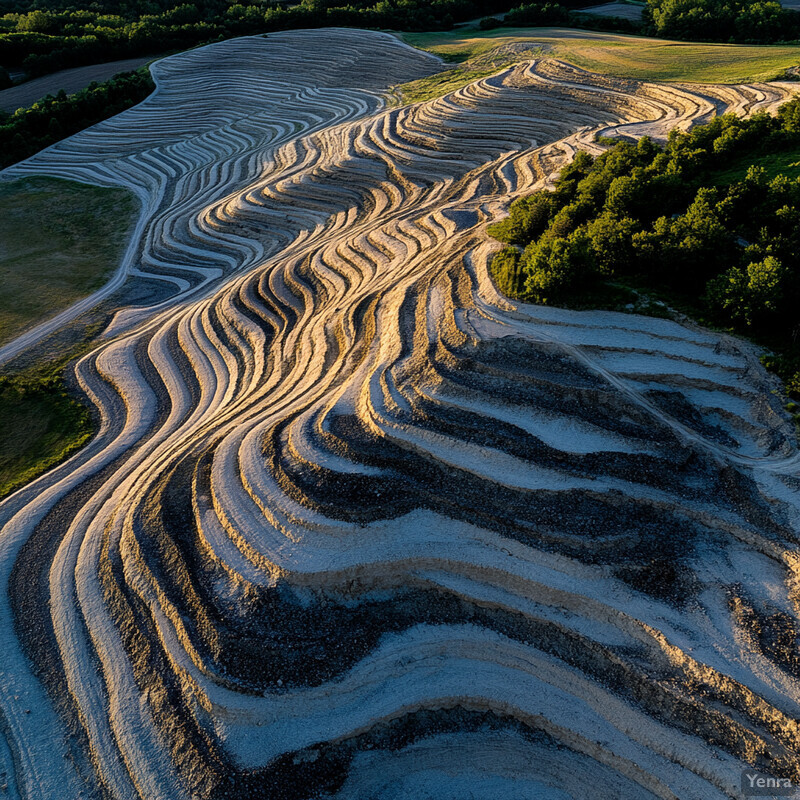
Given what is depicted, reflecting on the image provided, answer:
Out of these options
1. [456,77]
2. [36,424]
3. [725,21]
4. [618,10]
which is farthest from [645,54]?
[36,424]

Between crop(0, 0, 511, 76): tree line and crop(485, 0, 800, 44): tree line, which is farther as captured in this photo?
crop(0, 0, 511, 76): tree line

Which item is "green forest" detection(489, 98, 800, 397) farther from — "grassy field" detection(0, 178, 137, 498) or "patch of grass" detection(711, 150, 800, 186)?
"grassy field" detection(0, 178, 137, 498)

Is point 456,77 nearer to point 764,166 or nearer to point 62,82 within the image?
point 764,166

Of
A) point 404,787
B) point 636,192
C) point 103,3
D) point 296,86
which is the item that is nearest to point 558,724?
point 404,787

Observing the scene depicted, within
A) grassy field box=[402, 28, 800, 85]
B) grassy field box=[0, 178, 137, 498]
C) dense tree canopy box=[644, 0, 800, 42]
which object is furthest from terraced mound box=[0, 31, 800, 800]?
dense tree canopy box=[644, 0, 800, 42]

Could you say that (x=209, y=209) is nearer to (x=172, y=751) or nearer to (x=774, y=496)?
(x=172, y=751)

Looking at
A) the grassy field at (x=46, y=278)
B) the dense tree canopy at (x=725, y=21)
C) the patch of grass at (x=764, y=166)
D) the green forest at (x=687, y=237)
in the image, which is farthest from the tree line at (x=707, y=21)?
the grassy field at (x=46, y=278)

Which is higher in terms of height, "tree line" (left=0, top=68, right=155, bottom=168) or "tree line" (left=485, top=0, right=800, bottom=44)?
"tree line" (left=485, top=0, right=800, bottom=44)
